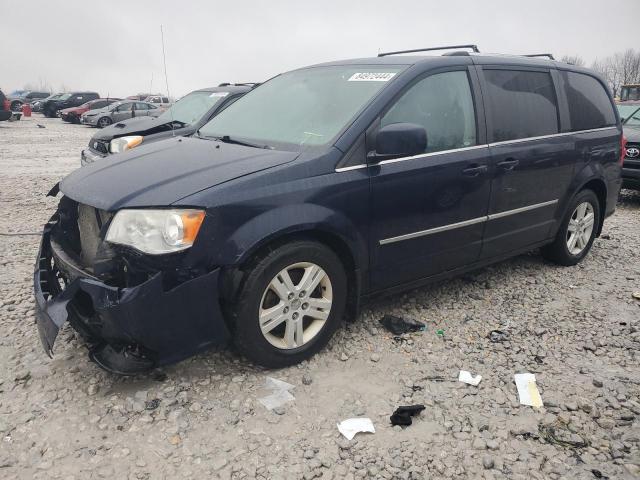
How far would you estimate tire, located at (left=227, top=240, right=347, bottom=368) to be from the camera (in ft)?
9.14

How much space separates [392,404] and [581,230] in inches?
127

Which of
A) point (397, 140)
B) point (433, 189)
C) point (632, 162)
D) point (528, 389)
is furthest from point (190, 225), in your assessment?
point (632, 162)

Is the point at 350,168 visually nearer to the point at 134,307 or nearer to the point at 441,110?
the point at 441,110

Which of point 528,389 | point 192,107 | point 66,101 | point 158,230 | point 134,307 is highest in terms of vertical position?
point 66,101

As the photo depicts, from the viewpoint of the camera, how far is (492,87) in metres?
3.88

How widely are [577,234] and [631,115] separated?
575 centimetres

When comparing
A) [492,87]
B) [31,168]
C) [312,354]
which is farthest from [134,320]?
[31,168]

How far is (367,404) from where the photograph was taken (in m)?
2.81

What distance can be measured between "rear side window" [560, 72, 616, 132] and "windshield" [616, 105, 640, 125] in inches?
189

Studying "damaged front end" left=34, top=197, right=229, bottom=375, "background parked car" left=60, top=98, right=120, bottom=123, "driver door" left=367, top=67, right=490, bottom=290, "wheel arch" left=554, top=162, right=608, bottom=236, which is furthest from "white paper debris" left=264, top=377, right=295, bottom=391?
"background parked car" left=60, top=98, right=120, bottom=123

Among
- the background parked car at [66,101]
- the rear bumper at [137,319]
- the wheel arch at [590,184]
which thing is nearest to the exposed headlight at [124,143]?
the rear bumper at [137,319]

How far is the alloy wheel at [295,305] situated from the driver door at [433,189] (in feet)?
1.32

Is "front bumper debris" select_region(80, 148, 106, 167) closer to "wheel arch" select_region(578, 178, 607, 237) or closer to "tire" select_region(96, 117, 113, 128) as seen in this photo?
"wheel arch" select_region(578, 178, 607, 237)

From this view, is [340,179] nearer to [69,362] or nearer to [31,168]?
[69,362]
